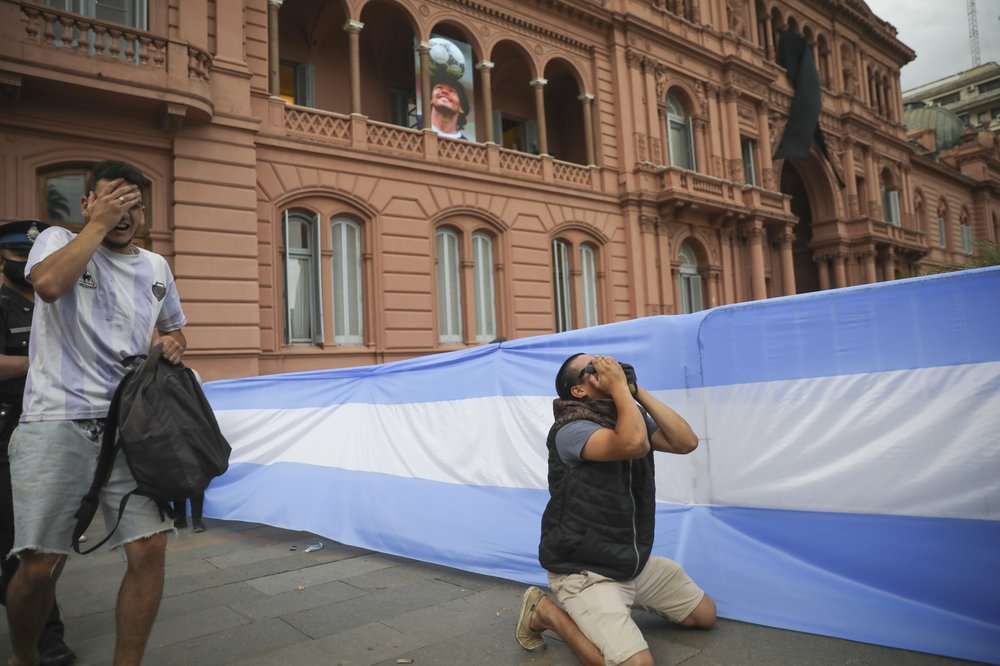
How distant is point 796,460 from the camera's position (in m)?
3.83

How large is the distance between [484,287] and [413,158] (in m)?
3.55

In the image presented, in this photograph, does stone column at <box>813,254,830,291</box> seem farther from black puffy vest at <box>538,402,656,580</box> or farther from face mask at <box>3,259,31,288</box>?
face mask at <box>3,259,31,288</box>

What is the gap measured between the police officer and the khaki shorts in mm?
2751

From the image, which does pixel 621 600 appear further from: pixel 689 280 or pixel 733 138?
pixel 733 138

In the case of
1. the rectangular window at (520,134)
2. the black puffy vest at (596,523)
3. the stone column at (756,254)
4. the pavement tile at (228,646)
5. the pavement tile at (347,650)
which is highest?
the rectangular window at (520,134)

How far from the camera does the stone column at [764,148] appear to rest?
24781 mm

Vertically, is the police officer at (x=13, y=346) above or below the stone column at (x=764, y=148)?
below

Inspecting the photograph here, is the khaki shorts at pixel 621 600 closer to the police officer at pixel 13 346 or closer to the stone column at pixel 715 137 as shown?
the police officer at pixel 13 346

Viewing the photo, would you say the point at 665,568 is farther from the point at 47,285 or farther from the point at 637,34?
the point at 637,34

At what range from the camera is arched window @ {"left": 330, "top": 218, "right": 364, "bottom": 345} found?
14875mm

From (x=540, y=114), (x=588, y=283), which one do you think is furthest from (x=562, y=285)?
(x=540, y=114)

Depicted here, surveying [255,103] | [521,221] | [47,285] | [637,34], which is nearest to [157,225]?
[255,103]

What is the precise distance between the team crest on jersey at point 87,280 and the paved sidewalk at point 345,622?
2023 mm

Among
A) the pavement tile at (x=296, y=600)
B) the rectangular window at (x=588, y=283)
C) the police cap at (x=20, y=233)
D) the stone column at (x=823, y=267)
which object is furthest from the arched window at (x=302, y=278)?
the stone column at (x=823, y=267)
